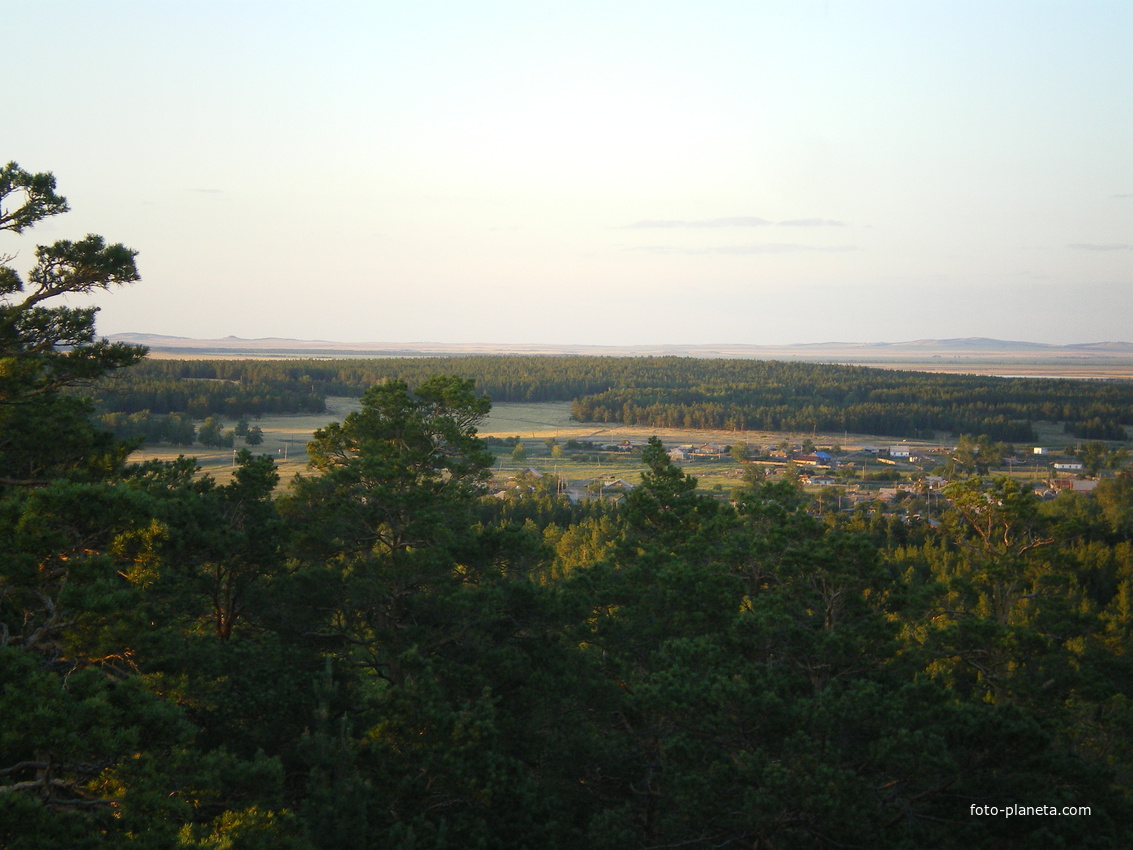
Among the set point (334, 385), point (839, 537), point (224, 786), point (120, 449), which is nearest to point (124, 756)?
point (224, 786)

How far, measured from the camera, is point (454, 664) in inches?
561

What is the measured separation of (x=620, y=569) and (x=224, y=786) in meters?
9.97

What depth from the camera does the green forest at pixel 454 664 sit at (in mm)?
9250

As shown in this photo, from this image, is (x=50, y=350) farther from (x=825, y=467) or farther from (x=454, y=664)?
(x=825, y=467)

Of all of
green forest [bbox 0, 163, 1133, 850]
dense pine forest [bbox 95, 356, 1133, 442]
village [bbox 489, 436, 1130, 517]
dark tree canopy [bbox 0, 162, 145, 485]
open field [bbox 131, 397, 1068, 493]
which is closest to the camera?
green forest [bbox 0, 163, 1133, 850]

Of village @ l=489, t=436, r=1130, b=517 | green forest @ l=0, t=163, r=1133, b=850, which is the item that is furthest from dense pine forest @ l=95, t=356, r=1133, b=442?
Result: green forest @ l=0, t=163, r=1133, b=850

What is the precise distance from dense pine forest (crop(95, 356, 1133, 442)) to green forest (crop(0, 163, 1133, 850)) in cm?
4656

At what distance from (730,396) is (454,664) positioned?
A: 10112 cm

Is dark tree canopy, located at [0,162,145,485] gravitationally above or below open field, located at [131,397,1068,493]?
above

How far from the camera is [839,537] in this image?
1509 cm

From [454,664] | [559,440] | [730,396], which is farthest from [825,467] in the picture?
[454,664]

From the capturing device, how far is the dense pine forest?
244 feet

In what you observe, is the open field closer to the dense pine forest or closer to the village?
the village

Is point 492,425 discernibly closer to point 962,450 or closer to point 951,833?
point 962,450
